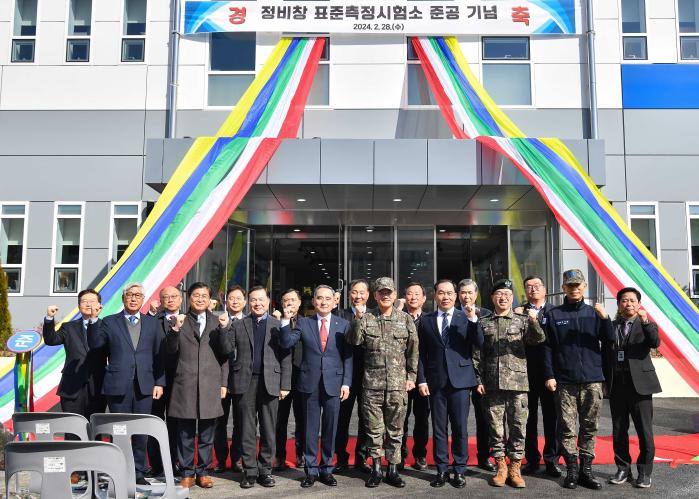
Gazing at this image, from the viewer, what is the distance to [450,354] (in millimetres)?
5496

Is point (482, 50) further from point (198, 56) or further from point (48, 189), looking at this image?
point (48, 189)

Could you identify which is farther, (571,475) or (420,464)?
(420,464)

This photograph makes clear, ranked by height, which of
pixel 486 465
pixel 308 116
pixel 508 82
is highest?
pixel 508 82

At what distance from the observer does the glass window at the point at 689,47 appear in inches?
476

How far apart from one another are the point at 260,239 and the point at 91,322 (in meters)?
7.30

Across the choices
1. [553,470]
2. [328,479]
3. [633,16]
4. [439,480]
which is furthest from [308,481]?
[633,16]

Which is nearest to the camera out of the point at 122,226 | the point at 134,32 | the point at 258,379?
the point at 258,379

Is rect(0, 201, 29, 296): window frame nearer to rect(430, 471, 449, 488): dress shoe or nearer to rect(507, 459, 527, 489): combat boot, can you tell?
rect(430, 471, 449, 488): dress shoe

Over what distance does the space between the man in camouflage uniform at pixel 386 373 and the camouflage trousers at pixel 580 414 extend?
1.32 m

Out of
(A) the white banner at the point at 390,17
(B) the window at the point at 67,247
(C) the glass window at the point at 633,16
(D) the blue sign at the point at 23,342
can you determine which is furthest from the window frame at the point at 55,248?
(C) the glass window at the point at 633,16

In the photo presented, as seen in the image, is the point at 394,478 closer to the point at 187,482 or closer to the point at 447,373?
the point at 447,373

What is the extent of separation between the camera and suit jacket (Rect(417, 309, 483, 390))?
5445mm

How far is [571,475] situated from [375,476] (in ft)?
5.46

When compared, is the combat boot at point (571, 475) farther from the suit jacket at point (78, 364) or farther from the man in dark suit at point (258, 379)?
the suit jacket at point (78, 364)
